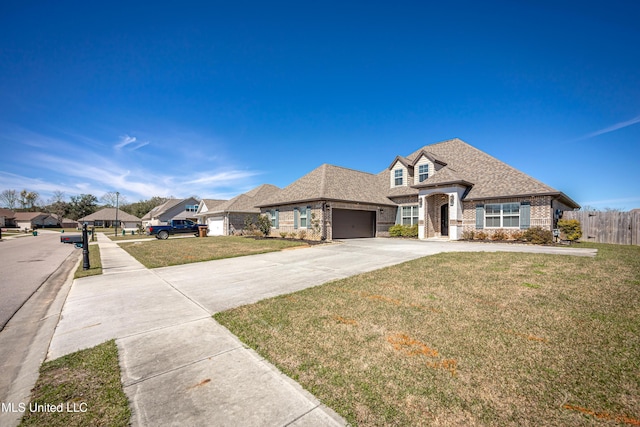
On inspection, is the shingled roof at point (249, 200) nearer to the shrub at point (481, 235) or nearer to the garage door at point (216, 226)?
the garage door at point (216, 226)

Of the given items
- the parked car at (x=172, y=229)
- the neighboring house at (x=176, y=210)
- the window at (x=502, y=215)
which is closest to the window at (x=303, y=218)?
the window at (x=502, y=215)

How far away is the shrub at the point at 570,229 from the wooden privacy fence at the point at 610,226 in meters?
1.03

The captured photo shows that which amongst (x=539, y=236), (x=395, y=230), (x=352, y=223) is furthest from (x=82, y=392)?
(x=352, y=223)

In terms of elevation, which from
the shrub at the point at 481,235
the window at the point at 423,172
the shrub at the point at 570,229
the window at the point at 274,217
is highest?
the window at the point at 423,172

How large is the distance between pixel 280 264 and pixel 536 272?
7.90 m

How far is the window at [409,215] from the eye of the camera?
69.9 ft

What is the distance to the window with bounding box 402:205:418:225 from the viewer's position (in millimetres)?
21312

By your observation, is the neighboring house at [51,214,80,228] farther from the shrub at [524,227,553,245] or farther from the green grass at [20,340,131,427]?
the shrub at [524,227,553,245]

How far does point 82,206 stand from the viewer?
252ft

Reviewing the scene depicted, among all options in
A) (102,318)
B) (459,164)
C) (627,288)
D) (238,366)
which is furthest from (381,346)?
(459,164)

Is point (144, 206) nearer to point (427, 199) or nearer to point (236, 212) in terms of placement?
point (236, 212)

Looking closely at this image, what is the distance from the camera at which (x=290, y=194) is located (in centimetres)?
2253

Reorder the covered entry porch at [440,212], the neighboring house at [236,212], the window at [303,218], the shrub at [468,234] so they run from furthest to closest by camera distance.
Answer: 1. the neighboring house at [236,212]
2. the window at [303,218]
3. the covered entry porch at [440,212]
4. the shrub at [468,234]

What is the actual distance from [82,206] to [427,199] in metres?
96.6
